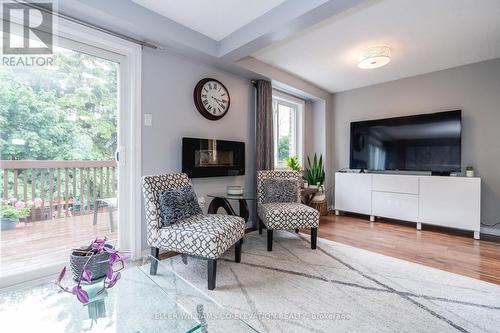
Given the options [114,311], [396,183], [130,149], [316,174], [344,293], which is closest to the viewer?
[114,311]

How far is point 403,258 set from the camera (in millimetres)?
2424

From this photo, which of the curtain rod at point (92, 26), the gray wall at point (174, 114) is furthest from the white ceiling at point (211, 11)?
the gray wall at point (174, 114)

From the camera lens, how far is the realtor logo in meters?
1.73

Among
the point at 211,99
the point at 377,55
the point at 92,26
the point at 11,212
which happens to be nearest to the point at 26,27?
the point at 92,26

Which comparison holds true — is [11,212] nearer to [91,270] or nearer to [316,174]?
[91,270]

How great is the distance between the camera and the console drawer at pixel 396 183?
3.51m

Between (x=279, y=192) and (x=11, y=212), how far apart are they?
258 cm

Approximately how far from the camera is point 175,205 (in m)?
2.06

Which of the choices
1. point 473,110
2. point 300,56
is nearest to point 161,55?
point 300,56

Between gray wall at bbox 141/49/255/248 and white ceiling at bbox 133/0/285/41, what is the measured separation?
44 centimetres

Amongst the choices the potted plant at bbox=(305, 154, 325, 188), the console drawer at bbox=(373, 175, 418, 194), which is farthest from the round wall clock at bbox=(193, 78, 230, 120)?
the console drawer at bbox=(373, 175, 418, 194)

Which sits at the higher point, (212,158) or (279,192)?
(212,158)

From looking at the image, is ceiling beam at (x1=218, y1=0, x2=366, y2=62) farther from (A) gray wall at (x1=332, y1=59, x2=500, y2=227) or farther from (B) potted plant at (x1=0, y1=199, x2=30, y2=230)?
(A) gray wall at (x1=332, y1=59, x2=500, y2=227)

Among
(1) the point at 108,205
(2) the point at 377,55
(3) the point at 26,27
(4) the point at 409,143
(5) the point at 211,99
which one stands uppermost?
(2) the point at 377,55
